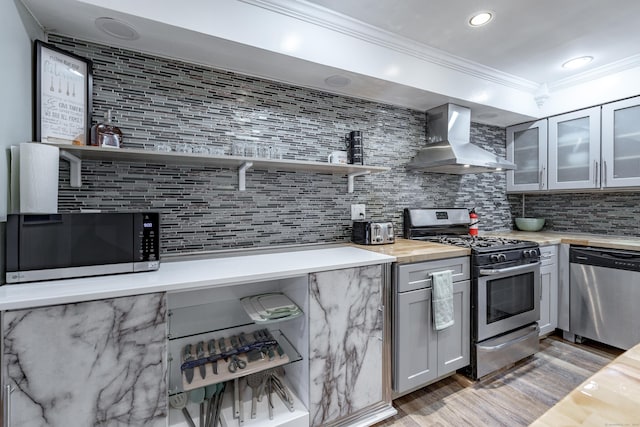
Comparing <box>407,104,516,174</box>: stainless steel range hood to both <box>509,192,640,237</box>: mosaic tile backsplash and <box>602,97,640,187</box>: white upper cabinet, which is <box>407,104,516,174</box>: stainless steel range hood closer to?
<box>602,97,640,187</box>: white upper cabinet

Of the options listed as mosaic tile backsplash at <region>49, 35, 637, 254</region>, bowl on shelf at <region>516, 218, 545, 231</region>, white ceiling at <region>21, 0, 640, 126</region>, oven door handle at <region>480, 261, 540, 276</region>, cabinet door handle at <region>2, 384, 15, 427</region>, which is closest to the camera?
cabinet door handle at <region>2, 384, 15, 427</region>

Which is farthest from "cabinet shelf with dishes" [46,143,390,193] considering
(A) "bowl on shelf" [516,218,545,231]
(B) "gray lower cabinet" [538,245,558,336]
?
(A) "bowl on shelf" [516,218,545,231]

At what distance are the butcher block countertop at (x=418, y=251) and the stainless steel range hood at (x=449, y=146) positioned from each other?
762 mm

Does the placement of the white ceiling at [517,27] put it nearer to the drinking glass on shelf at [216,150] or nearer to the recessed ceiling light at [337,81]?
the recessed ceiling light at [337,81]

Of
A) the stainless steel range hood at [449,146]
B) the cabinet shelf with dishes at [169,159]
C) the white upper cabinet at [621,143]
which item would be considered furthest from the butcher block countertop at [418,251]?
the white upper cabinet at [621,143]

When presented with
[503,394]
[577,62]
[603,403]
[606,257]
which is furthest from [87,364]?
[577,62]

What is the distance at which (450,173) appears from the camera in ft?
9.55

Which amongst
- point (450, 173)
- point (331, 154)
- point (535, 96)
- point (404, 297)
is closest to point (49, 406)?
point (404, 297)

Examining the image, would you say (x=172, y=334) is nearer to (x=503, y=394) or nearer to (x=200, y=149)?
(x=200, y=149)

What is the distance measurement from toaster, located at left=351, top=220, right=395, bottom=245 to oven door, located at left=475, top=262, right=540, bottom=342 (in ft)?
2.21

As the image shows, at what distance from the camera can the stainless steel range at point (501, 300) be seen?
199 cm

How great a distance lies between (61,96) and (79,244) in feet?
2.55

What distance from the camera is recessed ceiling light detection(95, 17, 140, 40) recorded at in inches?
54.6

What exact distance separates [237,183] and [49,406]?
1297 mm
